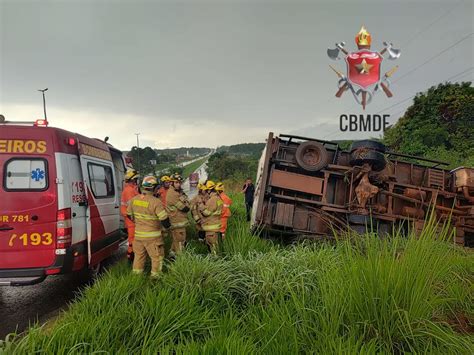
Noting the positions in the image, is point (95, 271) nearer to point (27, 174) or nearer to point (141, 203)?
A: point (141, 203)

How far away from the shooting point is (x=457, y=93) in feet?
76.2

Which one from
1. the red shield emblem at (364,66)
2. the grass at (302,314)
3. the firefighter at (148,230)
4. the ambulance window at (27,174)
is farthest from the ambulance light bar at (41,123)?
the red shield emblem at (364,66)

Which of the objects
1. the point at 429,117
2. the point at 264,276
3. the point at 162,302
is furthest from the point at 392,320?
the point at 429,117

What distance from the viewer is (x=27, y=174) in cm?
401

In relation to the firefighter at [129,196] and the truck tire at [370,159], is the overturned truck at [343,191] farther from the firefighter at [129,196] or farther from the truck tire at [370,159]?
the firefighter at [129,196]

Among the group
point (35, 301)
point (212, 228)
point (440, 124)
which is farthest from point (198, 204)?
point (440, 124)

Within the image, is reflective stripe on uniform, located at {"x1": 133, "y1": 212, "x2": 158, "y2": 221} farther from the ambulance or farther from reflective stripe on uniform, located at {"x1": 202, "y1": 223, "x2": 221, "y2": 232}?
reflective stripe on uniform, located at {"x1": 202, "y1": 223, "x2": 221, "y2": 232}

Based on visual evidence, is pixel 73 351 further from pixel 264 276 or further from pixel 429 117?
pixel 429 117

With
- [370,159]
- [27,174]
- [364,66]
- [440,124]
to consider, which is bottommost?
[27,174]

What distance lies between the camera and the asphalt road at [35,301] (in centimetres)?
383

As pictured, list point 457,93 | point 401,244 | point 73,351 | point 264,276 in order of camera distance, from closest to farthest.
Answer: point 73,351, point 401,244, point 264,276, point 457,93

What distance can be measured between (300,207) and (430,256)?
3.74 metres

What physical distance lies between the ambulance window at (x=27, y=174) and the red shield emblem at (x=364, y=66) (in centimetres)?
2084

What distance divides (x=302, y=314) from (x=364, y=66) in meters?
21.9
